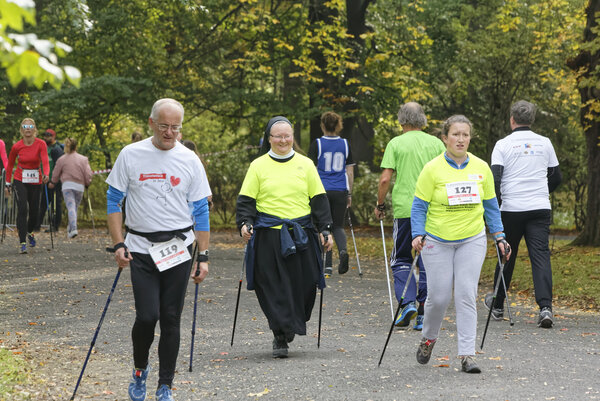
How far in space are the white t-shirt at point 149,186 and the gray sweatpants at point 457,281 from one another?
81.5 inches

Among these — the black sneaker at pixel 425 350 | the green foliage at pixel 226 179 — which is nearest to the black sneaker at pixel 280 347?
the black sneaker at pixel 425 350

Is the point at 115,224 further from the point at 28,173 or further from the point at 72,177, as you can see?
the point at 72,177

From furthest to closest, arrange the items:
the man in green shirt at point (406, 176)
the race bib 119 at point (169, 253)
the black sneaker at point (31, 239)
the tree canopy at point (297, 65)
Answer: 1. the tree canopy at point (297, 65)
2. the black sneaker at point (31, 239)
3. the man in green shirt at point (406, 176)
4. the race bib 119 at point (169, 253)

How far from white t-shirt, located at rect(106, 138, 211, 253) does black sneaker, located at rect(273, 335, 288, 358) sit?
2.03 metres

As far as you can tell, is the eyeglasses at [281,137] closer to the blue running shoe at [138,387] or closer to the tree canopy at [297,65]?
the blue running shoe at [138,387]

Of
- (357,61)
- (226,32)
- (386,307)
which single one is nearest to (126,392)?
(386,307)

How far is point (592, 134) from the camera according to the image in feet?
58.1

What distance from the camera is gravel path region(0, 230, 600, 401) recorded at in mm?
6141

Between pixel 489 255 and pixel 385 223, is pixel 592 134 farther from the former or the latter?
pixel 385 223

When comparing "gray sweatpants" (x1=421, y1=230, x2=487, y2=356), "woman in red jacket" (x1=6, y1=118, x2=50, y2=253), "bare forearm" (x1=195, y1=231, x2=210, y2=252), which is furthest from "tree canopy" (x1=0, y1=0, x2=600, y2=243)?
"bare forearm" (x1=195, y1=231, x2=210, y2=252)

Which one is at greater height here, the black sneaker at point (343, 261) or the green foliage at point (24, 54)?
the green foliage at point (24, 54)

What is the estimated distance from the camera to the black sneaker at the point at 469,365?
658 cm

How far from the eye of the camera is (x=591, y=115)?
16469 millimetres

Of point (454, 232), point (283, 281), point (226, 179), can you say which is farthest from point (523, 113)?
point (226, 179)
